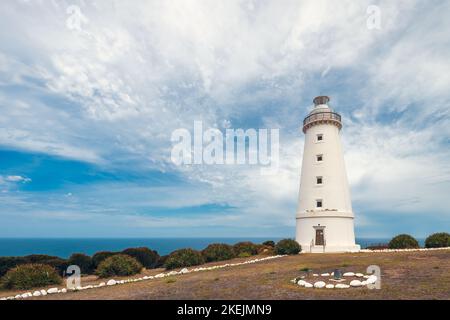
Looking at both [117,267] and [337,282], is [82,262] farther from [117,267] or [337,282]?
[337,282]

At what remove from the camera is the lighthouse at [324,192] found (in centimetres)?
3055

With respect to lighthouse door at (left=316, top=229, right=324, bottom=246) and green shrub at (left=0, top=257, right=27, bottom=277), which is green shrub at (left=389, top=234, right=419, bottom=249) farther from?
green shrub at (left=0, top=257, right=27, bottom=277)

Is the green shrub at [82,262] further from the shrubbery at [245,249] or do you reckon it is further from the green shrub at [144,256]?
the shrubbery at [245,249]

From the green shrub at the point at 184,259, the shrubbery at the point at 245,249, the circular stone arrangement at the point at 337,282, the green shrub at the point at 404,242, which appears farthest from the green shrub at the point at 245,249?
the circular stone arrangement at the point at 337,282

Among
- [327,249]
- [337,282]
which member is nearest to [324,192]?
[327,249]

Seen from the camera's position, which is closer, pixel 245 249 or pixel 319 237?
pixel 319 237

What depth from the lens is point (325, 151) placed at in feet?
108

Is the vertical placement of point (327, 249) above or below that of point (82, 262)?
above

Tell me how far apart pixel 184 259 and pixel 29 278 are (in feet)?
39.5

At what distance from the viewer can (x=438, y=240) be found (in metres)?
30.3

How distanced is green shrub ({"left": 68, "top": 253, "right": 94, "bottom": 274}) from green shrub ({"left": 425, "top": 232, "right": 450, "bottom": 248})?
37077 millimetres

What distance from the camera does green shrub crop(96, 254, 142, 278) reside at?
20.3m

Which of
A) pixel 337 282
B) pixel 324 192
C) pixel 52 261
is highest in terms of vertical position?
pixel 324 192
